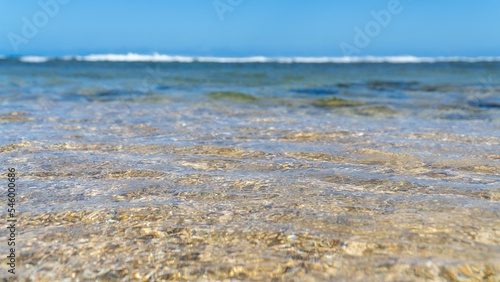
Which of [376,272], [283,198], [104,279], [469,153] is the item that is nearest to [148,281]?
[104,279]

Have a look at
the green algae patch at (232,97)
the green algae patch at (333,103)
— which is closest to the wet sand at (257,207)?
the green algae patch at (333,103)

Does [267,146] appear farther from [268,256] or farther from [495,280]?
[495,280]

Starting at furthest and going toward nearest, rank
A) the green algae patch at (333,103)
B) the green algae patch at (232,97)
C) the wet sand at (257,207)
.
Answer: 1. the green algae patch at (232,97)
2. the green algae patch at (333,103)
3. the wet sand at (257,207)

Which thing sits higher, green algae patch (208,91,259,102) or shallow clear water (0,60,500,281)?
shallow clear water (0,60,500,281)

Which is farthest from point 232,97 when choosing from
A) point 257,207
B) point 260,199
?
point 257,207

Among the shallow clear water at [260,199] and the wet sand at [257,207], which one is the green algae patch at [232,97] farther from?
the wet sand at [257,207]

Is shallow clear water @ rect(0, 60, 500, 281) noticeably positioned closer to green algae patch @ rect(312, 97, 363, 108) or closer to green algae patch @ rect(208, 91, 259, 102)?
green algae patch @ rect(312, 97, 363, 108)

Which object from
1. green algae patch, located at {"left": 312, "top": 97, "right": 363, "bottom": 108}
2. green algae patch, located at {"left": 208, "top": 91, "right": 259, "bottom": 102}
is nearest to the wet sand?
green algae patch, located at {"left": 312, "top": 97, "right": 363, "bottom": 108}

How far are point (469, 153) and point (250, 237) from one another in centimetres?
225

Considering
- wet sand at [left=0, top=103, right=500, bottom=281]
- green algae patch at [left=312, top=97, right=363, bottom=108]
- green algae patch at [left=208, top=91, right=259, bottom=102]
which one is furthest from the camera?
green algae patch at [left=208, top=91, right=259, bottom=102]

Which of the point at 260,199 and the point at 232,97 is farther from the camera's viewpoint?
the point at 232,97

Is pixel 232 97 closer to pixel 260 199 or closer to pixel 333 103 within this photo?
pixel 333 103

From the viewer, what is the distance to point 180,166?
3062mm

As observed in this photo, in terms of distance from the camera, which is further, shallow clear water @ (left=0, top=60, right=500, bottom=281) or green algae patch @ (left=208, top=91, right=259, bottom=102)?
green algae patch @ (left=208, top=91, right=259, bottom=102)
